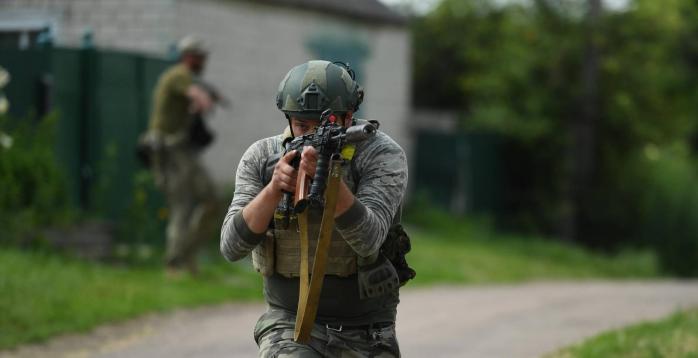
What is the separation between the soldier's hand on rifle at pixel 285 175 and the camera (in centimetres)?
451

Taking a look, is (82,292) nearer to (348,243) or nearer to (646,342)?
(646,342)

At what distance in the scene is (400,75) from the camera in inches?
889

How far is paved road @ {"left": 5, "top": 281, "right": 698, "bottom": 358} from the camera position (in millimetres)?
9497

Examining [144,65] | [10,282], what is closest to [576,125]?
[144,65]

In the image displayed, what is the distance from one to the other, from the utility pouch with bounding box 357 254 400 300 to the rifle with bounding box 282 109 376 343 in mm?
224

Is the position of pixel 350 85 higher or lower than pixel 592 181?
higher

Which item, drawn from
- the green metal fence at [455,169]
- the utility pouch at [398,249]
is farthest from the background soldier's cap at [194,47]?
the green metal fence at [455,169]

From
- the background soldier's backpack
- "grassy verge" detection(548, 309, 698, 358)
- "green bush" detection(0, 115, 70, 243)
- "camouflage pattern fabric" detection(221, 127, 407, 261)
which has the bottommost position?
"grassy verge" detection(548, 309, 698, 358)

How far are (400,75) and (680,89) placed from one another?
10735 millimetres

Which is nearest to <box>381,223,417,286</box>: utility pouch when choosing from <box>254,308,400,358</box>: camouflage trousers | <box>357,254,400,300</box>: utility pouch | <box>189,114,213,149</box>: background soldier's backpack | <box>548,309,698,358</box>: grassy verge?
<box>357,254,400,300</box>: utility pouch

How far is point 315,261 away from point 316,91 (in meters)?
0.65

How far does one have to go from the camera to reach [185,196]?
12.7 m

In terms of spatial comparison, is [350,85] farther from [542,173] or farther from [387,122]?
[542,173]

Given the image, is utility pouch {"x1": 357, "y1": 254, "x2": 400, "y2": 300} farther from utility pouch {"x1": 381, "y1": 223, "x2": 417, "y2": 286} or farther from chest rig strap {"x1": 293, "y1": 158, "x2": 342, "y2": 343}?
chest rig strap {"x1": 293, "y1": 158, "x2": 342, "y2": 343}
